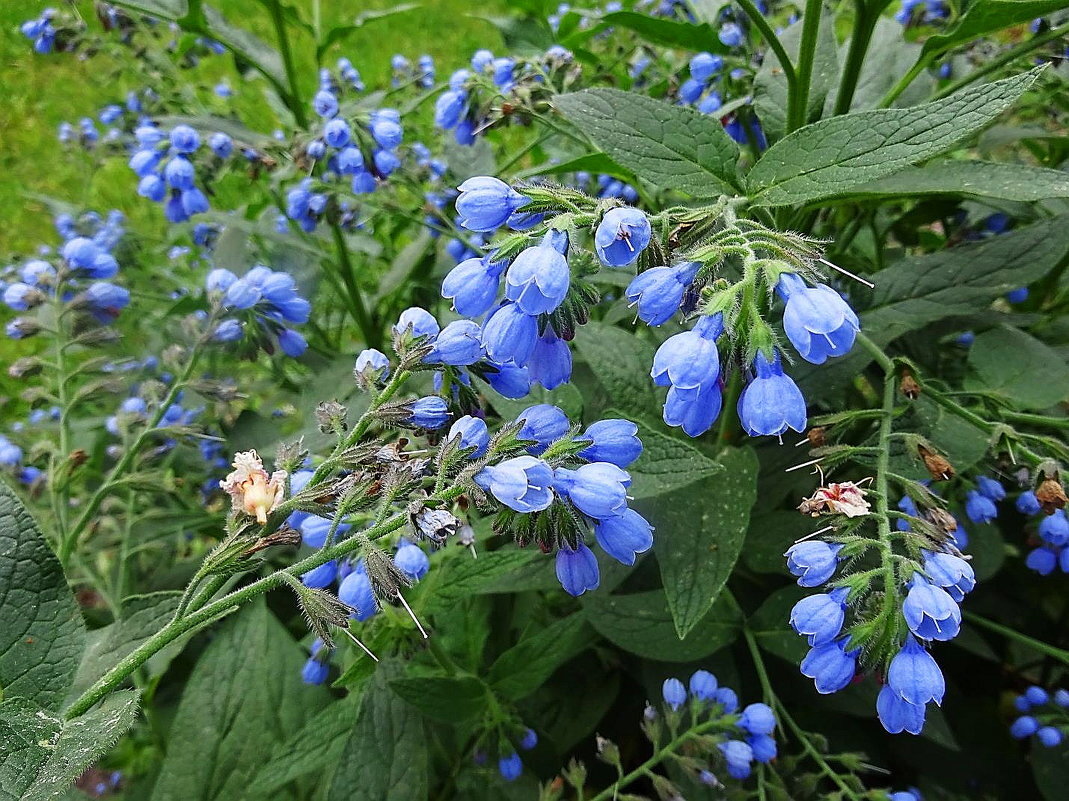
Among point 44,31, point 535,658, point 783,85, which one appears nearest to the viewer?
point 535,658

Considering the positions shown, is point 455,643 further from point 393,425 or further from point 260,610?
point 393,425

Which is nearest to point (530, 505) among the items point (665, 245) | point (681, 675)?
point (665, 245)

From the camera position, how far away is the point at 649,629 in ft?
5.84

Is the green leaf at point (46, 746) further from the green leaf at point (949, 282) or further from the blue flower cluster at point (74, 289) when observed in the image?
the green leaf at point (949, 282)

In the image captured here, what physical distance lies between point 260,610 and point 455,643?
0.47 metres

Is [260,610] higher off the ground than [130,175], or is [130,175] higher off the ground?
[130,175]

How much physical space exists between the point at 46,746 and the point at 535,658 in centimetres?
92

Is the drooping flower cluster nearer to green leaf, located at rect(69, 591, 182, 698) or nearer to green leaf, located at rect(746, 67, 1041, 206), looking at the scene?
green leaf, located at rect(746, 67, 1041, 206)

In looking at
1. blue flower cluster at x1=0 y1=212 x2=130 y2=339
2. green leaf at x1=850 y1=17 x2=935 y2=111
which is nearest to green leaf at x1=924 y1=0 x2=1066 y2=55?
green leaf at x1=850 y1=17 x2=935 y2=111

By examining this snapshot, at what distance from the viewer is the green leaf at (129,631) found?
1.51 meters

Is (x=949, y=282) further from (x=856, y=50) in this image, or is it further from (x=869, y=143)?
(x=869, y=143)

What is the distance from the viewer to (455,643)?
2035 mm

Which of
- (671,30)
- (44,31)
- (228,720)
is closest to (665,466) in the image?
(671,30)

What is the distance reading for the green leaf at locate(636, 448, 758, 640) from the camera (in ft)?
4.80
